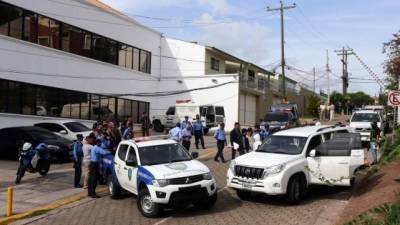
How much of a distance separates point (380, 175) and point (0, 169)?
42.1ft

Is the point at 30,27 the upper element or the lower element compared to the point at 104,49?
upper

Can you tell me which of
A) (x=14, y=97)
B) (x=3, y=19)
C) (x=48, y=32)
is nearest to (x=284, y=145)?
(x=14, y=97)

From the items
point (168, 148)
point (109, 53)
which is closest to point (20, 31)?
point (109, 53)

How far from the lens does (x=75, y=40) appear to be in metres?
33.6

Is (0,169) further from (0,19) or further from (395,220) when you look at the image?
(395,220)

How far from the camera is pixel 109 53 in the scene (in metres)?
37.7

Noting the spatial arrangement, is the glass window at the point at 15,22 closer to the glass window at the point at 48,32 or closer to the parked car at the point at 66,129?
the glass window at the point at 48,32

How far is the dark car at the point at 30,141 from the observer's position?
68.5 ft

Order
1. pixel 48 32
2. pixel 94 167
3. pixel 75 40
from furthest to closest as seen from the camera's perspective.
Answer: pixel 75 40
pixel 48 32
pixel 94 167

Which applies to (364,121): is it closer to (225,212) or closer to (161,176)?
(225,212)

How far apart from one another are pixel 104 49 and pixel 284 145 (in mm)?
25053

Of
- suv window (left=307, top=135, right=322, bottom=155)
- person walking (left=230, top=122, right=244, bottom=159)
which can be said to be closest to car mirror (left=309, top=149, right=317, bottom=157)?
suv window (left=307, top=135, right=322, bottom=155)

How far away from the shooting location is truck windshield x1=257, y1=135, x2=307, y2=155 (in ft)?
44.8

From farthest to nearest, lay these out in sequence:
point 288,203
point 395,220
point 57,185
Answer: point 57,185, point 288,203, point 395,220
